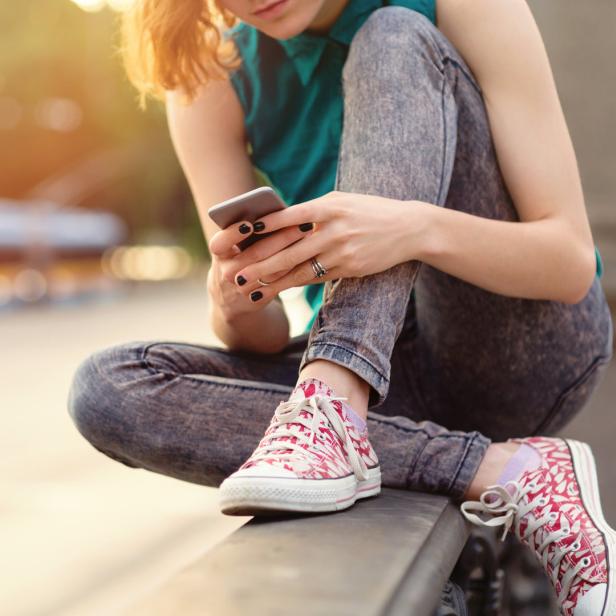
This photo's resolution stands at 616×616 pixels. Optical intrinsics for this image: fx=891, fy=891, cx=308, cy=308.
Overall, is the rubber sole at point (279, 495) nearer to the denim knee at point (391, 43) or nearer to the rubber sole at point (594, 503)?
the rubber sole at point (594, 503)

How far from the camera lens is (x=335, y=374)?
2.91 ft

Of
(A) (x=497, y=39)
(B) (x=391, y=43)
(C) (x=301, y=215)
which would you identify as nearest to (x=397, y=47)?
(B) (x=391, y=43)

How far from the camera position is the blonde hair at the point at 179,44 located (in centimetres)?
121

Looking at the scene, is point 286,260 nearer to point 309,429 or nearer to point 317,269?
point 317,269

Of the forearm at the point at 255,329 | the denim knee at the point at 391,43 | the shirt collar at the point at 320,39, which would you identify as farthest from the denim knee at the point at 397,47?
the forearm at the point at 255,329

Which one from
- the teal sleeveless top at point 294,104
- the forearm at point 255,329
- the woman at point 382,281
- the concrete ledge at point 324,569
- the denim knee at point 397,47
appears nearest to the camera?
the concrete ledge at point 324,569

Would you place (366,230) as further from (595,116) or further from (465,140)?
(595,116)

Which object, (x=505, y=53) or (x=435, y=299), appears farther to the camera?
(x=435, y=299)

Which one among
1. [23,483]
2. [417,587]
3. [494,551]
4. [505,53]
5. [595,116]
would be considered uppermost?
[505,53]

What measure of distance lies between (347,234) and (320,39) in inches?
17.1

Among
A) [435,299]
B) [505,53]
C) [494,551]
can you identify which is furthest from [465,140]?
[494,551]

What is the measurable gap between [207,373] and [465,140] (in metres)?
0.43

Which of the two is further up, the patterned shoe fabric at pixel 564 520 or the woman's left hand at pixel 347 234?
the woman's left hand at pixel 347 234

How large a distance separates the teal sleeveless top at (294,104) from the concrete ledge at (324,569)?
519mm
